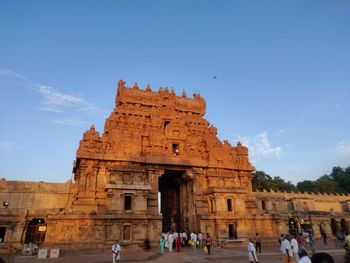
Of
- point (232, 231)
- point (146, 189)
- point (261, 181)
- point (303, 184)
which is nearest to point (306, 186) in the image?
point (303, 184)

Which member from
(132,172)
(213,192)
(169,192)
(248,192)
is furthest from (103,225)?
(248,192)

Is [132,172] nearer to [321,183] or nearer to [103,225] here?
[103,225]

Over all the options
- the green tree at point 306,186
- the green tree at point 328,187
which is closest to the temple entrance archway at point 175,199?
the green tree at point 328,187

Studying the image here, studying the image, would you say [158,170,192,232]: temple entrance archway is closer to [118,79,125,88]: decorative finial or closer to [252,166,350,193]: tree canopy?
[118,79,125,88]: decorative finial

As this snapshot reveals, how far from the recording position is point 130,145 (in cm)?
2745

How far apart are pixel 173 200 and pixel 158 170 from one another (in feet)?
29.6

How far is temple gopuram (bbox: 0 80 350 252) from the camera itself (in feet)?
75.3

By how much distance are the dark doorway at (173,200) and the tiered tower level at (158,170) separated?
12cm

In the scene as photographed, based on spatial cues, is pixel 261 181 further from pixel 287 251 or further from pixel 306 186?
pixel 287 251

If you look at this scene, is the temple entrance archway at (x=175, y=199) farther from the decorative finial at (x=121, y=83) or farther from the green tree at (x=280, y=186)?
the green tree at (x=280, y=186)

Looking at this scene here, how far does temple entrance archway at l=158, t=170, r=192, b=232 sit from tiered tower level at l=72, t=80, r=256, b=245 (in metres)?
0.11

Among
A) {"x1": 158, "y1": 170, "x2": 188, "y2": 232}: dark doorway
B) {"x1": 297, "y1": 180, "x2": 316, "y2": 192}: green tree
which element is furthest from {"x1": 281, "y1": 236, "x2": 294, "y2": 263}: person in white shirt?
{"x1": 297, "y1": 180, "x2": 316, "y2": 192}: green tree

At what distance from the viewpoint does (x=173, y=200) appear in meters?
34.9

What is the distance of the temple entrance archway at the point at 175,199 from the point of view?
97.9ft
